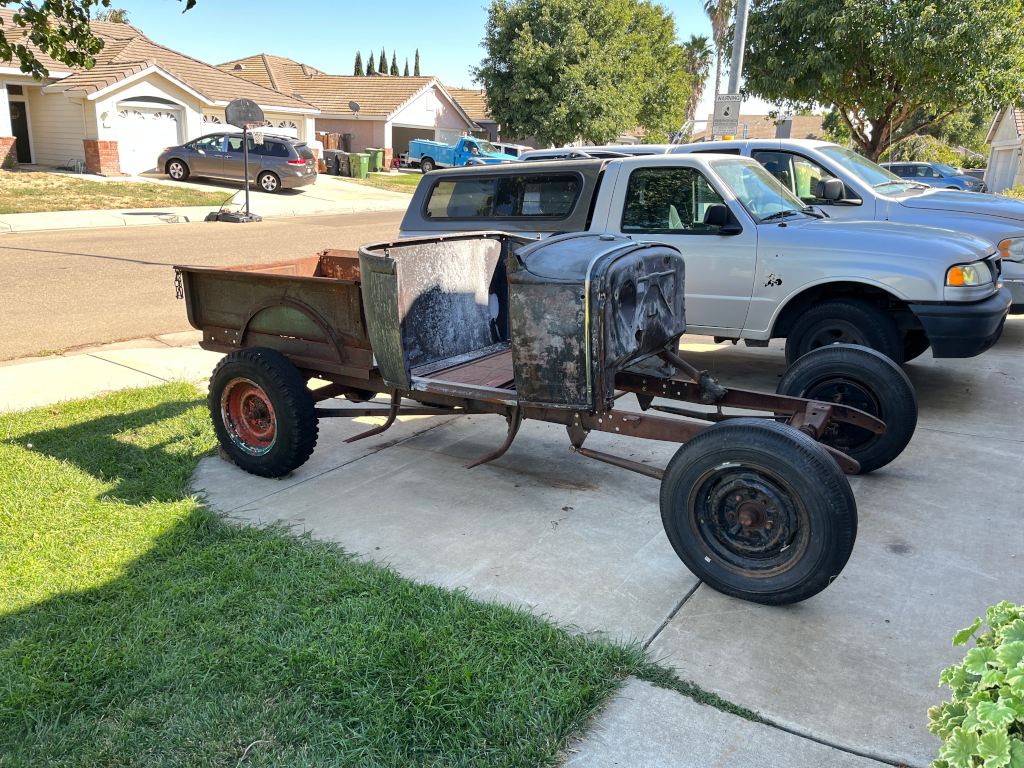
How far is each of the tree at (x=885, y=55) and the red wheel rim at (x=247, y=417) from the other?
16161 millimetres

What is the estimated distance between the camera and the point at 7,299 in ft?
33.6

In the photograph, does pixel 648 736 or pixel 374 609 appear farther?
pixel 374 609

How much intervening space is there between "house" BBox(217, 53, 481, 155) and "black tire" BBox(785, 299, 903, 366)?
128ft

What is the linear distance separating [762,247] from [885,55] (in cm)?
1389

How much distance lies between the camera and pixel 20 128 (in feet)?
97.7

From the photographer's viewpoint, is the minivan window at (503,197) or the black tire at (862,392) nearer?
the black tire at (862,392)

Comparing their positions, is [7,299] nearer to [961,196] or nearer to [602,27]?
[961,196]

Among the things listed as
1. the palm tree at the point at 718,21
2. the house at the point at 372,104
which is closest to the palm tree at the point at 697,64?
the palm tree at the point at 718,21

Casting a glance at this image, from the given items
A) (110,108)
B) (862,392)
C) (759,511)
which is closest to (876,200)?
(862,392)

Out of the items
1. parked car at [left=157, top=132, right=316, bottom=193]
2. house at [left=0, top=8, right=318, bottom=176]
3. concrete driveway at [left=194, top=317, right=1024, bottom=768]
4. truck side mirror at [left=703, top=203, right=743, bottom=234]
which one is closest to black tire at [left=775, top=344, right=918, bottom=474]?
concrete driveway at [left=194, top=317, right=1024, bottom=768]

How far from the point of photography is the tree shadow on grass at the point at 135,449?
4.86 m

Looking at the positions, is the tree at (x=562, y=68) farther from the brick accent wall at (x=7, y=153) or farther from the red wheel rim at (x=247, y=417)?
the red wheel rim at (x=247, y=417)

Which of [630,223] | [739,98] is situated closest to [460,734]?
[630,223]

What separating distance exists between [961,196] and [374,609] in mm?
8490
